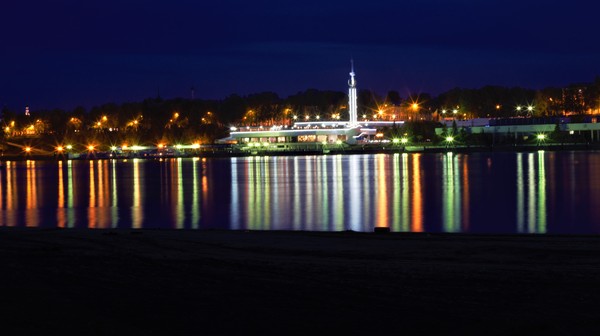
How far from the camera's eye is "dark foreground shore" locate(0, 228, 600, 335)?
6.48 metres

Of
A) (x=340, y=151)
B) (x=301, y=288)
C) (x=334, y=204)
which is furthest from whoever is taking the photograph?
(x=340, y=151)

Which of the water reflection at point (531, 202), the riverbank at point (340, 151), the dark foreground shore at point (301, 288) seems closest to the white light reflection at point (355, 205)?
the water reflection at point (531, 202)

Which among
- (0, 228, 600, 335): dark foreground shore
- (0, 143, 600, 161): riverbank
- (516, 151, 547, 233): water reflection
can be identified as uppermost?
(0, 143, 600, 161): riverbank

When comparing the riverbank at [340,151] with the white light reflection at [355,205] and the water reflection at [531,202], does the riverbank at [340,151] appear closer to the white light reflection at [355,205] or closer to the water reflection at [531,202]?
the water reflection at [531,202]

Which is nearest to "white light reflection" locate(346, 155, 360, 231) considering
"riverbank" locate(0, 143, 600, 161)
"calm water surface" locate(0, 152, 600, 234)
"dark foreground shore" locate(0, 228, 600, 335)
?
"calm water surface" locate(0, 152, 600, 234)

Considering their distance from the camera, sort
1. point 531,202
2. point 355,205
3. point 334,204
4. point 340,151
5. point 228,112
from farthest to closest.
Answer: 1. point 228,112
2. point 340,151
3. point 334,204
4. point 355,205
5. point 531,202

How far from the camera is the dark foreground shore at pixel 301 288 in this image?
6.48 metres

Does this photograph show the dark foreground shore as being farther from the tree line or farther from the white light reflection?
the tree line

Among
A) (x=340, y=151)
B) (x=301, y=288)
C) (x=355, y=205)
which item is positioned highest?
(x=340, y=151)

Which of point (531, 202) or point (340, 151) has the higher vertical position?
point (340, 151)

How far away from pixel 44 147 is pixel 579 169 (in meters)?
97.1

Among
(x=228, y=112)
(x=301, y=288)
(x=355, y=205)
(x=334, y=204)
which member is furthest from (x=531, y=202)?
(x=228, y=112)

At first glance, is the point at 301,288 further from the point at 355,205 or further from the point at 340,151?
the point at 340,151

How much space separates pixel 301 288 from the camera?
8016 mm
